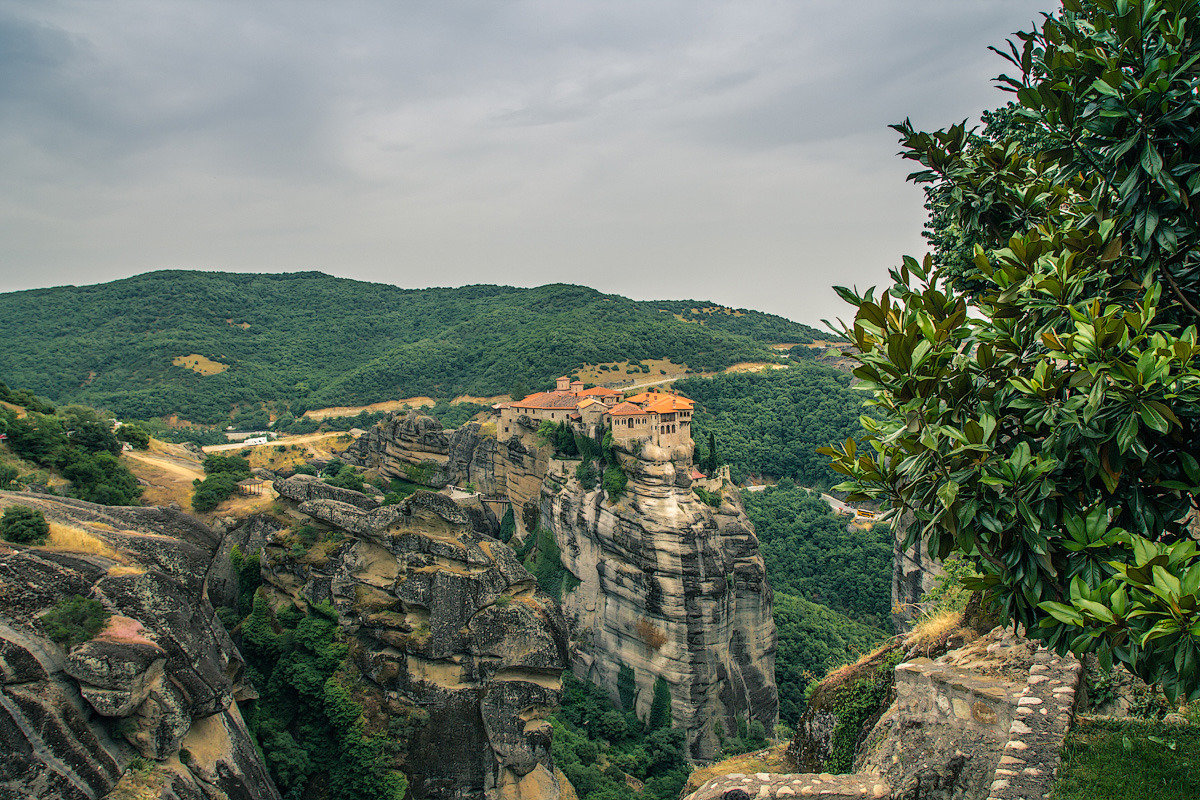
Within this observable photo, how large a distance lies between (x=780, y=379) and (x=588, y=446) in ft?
143

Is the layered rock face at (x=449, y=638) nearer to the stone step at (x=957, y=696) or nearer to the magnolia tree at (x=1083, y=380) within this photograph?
the stone step at (x=957, y=696)

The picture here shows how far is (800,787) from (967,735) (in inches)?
79.3

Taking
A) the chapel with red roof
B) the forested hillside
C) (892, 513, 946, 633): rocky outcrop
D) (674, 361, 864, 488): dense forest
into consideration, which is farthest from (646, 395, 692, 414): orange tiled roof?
(674, 361, 864, 488): dense forest

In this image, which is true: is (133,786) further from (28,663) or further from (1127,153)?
(1127,153)

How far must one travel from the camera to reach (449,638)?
788 inches

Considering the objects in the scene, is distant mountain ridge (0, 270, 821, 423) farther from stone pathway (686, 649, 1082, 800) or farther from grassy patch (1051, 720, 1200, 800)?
grassy patch (1051, 720, 1200, 800)

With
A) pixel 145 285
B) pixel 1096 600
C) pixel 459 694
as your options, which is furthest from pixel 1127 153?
pixel 145 285

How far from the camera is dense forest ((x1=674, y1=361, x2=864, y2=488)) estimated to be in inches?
2505

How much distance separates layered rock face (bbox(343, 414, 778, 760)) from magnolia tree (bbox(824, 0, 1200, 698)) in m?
29.1

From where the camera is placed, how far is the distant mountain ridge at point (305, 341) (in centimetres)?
8600

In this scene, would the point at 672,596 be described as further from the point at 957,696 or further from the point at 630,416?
the point at 957,696

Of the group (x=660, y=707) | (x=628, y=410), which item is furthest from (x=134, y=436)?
(x=660, y=707)

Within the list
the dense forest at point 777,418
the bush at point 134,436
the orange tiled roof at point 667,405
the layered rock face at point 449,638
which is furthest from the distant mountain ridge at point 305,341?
the layered rock face at point 449,638

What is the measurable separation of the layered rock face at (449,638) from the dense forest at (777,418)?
3713cm
